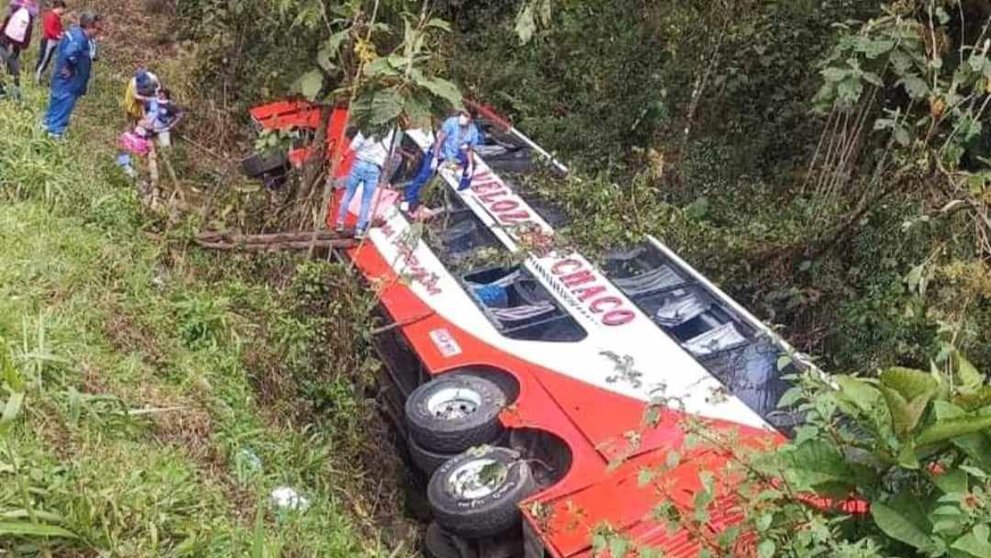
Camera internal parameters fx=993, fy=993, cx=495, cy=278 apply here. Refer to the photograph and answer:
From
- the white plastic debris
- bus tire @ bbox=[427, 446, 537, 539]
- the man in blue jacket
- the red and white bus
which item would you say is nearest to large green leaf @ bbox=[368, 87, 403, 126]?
the red and white bus

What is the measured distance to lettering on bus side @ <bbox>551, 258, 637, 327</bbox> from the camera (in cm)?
574

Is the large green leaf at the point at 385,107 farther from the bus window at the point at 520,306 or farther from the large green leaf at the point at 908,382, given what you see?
the large green leaf at the point at 908,382

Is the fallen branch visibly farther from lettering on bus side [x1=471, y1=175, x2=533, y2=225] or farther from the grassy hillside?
lettering on bus side [x1=471, y1=175, x2=533, y2=225]

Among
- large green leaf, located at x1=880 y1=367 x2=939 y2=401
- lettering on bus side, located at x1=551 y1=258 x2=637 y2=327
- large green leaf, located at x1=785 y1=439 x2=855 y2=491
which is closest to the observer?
large green leaf, located at x1=880 y1=367 x2=939 y2=401

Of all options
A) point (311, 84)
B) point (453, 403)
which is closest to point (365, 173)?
point (311, 84)

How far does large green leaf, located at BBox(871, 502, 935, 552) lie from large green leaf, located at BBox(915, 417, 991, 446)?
0.87 feet

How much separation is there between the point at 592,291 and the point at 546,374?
0.92m

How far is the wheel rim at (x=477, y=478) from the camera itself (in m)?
4.59

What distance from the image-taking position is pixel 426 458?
16.8 feet

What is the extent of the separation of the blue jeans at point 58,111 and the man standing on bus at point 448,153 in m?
2.96

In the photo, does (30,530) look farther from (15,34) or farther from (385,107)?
(15,34)

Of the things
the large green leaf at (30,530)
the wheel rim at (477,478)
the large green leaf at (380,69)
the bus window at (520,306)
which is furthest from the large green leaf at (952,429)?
the large green leaf at (380,69)

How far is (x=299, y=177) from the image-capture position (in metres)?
6.96

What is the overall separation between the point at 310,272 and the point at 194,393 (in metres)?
1.15
